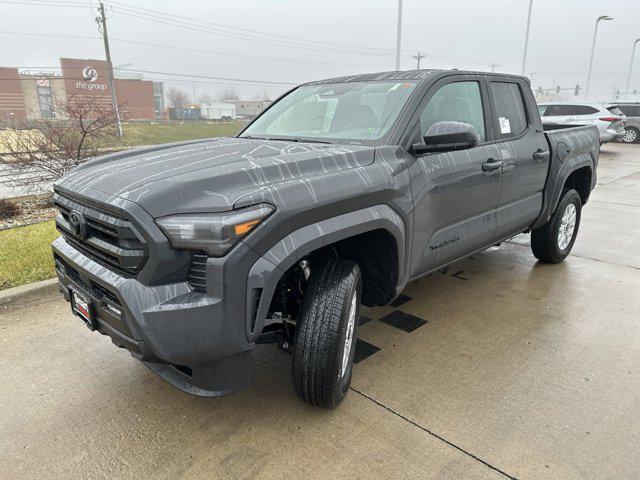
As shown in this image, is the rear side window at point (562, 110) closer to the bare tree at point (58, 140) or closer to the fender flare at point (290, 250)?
the bare tree at point (58, 140)

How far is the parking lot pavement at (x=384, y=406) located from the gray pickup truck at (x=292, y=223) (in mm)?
343

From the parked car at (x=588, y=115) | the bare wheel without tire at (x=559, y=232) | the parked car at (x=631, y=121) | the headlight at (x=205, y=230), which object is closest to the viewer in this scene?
the headlight at (x=205, y=230)

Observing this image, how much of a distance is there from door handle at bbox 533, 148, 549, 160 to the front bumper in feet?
10.2

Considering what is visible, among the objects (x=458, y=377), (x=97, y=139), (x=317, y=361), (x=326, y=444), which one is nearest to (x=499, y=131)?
(x=458, y=377)

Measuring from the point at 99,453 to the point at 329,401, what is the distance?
118 cm

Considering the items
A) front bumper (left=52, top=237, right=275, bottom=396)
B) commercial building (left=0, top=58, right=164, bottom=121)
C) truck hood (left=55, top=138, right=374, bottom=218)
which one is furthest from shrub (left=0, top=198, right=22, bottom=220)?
commercial building (left=0, top=58, right=164, bottom=121)

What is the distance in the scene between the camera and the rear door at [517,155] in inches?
151

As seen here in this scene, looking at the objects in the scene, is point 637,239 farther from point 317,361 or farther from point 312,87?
point 317,361

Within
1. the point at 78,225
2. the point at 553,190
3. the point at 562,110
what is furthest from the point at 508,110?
the point at 562,110

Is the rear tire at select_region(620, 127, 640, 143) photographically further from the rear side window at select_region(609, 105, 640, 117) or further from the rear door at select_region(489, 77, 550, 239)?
the rear door at select_region(489, 77, 550, 239)

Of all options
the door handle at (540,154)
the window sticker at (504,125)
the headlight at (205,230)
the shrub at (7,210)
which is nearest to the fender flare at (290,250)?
the headlight at (205,230)

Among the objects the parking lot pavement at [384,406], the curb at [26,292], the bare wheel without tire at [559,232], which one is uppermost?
the bare wheel without tire at [559,232]

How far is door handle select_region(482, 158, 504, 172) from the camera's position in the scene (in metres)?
3.50

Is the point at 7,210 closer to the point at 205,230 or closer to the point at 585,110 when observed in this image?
the point at 205,230
